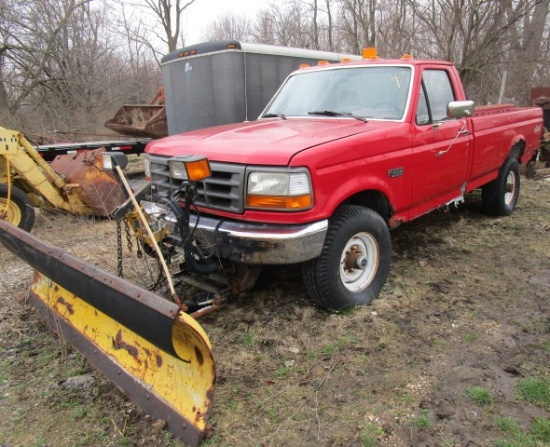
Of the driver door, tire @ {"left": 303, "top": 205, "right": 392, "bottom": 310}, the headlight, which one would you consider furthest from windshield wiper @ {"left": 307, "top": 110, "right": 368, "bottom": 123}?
the headlight

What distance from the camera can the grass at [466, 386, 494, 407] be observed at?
2.68 meters

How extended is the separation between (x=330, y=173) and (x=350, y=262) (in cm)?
84

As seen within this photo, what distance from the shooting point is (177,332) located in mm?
2482

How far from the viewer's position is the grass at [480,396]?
2678mm

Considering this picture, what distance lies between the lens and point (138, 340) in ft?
9.44

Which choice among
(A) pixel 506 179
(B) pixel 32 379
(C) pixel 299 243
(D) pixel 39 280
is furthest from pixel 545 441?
(A) pixel 506 179

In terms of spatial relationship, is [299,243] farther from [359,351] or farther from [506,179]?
[506,179]

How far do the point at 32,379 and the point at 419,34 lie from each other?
Result: 17704mm

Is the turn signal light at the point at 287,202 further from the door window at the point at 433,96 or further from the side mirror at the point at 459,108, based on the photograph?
the side mirror at the point at 459,108

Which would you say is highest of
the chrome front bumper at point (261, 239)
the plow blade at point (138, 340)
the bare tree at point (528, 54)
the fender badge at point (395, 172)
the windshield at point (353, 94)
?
the bare tree at point (528, 54)

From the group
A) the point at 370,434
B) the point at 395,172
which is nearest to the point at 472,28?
the point at 395,172

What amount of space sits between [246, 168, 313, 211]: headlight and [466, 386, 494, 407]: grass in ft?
5.05

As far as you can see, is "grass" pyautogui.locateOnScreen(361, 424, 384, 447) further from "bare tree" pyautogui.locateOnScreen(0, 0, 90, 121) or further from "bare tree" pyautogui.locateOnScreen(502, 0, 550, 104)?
"bare tree" pyautogui.locateOnScreen(0, 0, 90, 121)

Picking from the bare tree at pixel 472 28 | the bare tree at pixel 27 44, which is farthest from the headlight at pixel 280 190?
the bare tree at pixel 27 44
